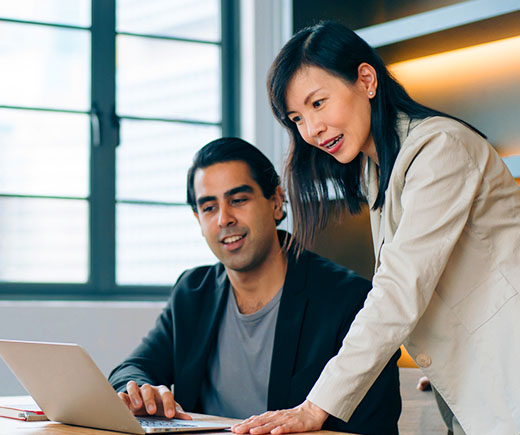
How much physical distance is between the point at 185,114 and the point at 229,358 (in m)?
1.48

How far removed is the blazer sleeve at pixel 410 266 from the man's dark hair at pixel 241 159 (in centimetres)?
75

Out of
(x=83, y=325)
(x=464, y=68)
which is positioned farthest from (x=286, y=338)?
(x=464, y=68)

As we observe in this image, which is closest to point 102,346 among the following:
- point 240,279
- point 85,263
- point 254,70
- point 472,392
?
point 85,263

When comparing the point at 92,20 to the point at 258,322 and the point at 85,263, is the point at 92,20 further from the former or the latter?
the point at 258,322

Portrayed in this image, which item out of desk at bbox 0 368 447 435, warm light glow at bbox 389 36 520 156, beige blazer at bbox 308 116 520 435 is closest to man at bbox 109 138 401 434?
beige blazer at bbox 308 116 520 435

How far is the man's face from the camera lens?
6.35 ft

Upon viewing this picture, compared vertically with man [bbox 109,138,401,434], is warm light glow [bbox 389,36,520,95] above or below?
above

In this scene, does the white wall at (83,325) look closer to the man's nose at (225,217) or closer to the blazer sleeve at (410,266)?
the man's nose at (225,217)

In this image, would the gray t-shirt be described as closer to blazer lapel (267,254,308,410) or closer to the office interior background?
blazer lapel (267,254,308,410)

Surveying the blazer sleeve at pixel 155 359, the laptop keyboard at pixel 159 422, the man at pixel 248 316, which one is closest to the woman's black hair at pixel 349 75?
the man at pixel 248 316

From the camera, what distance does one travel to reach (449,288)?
1325mm

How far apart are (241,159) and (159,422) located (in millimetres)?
898

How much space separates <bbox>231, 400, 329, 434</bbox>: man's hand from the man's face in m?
0.75

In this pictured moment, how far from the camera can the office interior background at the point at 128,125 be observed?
2.48 meters
